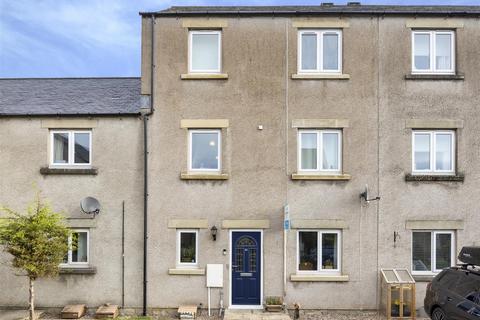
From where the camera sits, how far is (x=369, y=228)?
1205cm

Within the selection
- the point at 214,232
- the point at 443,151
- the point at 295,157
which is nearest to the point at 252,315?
the point at 214,232

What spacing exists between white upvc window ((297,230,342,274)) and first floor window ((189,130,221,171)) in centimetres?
351

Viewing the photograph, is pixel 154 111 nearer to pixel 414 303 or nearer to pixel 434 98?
pixel 434 98

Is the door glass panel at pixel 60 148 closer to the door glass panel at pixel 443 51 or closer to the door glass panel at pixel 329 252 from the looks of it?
the door glass panel at pixel 329 252

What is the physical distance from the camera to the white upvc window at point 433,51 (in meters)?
12.4

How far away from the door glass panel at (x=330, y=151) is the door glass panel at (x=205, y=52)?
4.18m

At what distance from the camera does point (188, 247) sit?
12180 mm

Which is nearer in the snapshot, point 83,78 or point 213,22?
point 213,22

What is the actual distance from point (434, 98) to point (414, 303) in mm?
6235

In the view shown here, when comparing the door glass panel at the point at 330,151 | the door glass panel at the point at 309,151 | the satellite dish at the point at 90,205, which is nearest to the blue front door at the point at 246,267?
the door glass panel at the point at 309,151

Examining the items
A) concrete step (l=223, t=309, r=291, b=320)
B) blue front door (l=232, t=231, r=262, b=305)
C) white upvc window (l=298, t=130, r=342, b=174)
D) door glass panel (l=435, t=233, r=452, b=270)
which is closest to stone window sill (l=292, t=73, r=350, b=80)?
white upvc window (l=298, t=130, r=342, b=174)

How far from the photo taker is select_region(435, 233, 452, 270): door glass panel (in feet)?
39.8

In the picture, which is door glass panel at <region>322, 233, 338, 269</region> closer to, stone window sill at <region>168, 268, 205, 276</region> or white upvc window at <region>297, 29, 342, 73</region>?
stone window sill at <region>168, 268, 205, 276</region>

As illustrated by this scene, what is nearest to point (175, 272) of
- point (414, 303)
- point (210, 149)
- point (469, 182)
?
point (210, 149)
